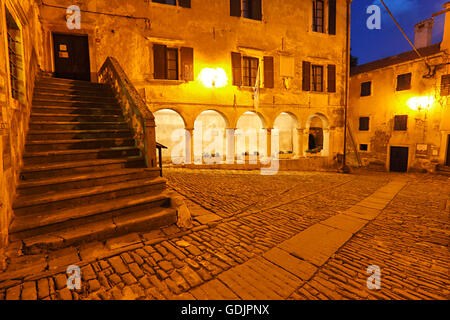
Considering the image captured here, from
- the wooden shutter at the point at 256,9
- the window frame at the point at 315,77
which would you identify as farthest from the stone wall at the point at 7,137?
the window frame at the point at 315,77

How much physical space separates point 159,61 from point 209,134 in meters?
6.86

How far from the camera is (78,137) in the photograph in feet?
17.2

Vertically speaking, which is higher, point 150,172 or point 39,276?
point 150,172

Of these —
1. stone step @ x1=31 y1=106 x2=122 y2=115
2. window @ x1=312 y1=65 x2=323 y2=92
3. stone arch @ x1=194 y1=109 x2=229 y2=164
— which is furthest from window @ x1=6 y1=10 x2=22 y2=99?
window @ x1=312 y1=65 x2=323 y2=92

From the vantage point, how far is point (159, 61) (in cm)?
1088

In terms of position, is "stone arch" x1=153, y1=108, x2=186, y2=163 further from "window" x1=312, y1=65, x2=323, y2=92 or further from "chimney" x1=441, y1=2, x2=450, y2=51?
"chimney" x1=441, y1=2, x2=450, y2=51

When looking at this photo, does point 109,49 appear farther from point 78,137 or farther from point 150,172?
point 150,172

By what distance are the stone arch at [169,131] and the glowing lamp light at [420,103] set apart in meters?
15.7

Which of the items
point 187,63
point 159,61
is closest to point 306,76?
point 187,63

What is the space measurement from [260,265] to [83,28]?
465 inches

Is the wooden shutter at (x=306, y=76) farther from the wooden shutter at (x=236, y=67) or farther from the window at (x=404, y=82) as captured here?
the window at (x=404, y=82)

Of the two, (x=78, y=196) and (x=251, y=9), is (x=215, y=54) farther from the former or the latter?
(x=78, y=196)

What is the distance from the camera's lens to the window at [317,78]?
567 inches
